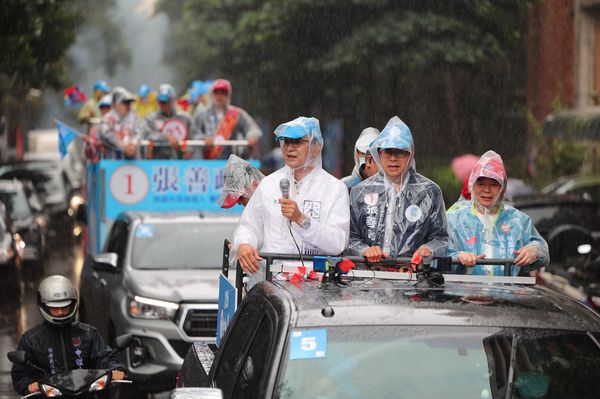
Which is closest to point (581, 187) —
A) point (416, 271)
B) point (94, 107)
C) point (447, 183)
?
point (447, 183)

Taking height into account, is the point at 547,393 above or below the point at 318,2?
below

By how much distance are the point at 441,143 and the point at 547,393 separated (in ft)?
112

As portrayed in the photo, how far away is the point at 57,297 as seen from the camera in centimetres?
682

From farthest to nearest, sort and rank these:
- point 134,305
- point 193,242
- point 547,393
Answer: point 193,242
point 134,305
point 547,393

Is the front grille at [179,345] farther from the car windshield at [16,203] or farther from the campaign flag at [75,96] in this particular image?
the car windshield at [16,203]

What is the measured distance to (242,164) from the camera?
7.52m

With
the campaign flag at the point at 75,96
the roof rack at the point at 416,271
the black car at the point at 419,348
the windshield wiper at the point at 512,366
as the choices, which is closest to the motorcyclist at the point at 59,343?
the roof rack at the point at 416,271

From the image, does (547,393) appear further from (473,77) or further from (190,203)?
(473,77)

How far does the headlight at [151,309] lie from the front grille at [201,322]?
15 centimetres

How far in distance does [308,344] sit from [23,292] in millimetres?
15995

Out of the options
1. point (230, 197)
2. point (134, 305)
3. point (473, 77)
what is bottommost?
point (134, 305)

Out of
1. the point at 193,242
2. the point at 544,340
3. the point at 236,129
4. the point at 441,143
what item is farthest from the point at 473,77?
the point at 544,340

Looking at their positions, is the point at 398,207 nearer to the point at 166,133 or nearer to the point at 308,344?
the point at 308,344

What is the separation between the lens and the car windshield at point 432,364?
181 inches
